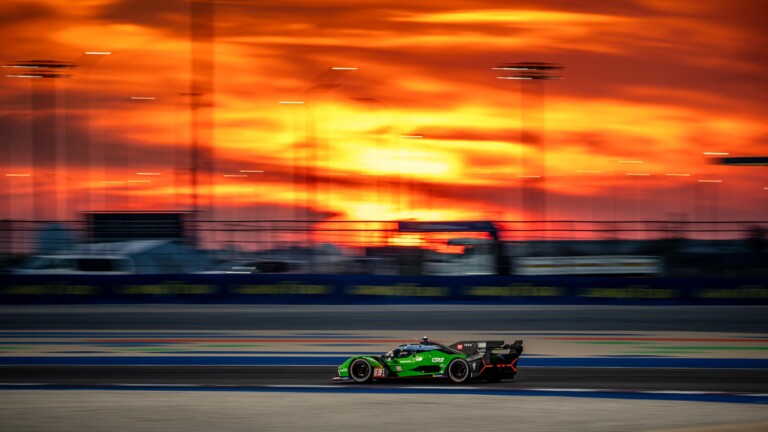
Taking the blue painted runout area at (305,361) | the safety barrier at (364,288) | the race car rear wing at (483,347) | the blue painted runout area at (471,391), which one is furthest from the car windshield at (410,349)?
the safety barrier at (364,288)

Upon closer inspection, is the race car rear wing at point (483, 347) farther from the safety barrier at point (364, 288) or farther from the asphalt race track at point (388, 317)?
the safety barrier at point (364, 288)

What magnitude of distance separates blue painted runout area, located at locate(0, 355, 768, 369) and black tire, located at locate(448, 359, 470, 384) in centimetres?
340

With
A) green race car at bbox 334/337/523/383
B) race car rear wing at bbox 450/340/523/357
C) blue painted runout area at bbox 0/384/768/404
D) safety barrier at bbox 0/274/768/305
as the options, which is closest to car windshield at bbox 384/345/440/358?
green race car at bbox 334/337/523/383

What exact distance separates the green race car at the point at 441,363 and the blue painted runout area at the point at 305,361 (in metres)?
3.37

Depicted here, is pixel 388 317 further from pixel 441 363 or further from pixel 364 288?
pixel 441 363

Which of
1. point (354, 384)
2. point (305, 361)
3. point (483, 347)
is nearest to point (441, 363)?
point (483, 347)

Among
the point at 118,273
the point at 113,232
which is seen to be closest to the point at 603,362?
the point at 118,273

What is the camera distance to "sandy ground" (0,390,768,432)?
1018cm

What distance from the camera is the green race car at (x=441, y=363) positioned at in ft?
41.5

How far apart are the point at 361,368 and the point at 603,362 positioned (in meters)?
5.49

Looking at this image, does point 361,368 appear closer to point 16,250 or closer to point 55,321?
point 55,321

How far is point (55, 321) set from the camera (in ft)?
83.4

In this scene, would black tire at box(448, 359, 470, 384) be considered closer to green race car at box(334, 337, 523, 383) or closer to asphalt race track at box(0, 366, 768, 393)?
green race car at box(334, 337, 523, 383)

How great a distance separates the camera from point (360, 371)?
42.2 ft
